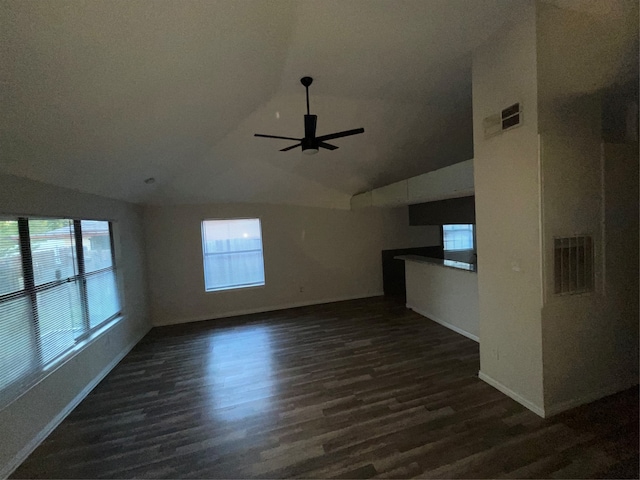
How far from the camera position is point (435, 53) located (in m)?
2.65

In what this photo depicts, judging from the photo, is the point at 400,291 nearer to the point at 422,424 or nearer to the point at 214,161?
the point at 422,424

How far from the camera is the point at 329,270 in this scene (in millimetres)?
6273

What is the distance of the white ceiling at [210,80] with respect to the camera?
1604mm

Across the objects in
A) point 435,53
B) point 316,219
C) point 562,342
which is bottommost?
point 562,342

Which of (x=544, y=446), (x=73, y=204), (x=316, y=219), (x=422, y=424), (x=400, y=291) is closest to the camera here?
(x=544, y=446)

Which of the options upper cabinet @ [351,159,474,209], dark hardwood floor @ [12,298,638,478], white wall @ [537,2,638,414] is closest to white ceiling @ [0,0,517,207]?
white wall @ [537,2,638,414]

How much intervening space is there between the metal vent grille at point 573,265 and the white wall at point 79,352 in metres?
4.38

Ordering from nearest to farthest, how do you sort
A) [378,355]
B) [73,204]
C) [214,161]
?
1. [73,204]
2. [378,355]
3. [214,161]

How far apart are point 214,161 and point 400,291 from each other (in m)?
5.05

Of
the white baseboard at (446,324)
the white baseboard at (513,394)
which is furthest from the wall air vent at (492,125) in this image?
the white baseboard at (446,324)

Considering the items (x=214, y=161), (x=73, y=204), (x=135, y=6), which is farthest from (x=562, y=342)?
(x=73, y=204)

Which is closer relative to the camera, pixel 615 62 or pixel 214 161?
pixel 615 62

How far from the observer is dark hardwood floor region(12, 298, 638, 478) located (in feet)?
6.17

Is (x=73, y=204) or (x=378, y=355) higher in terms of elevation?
(x=73, y=204)
